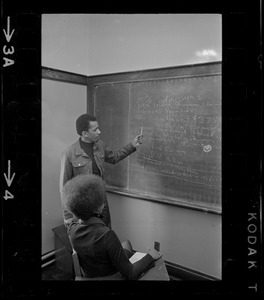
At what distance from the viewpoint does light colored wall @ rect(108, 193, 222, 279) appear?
1567 millimetres

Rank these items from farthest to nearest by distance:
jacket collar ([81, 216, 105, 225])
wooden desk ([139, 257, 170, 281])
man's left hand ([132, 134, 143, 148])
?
man's left hand ([132, 134, 143, 148]), wooden desk ([139, 257, 170, 281]), jacket collar ([81, 216, 105, 225])

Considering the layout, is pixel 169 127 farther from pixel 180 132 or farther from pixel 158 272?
pixel 158 272

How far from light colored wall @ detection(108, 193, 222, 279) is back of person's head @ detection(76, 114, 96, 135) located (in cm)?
39

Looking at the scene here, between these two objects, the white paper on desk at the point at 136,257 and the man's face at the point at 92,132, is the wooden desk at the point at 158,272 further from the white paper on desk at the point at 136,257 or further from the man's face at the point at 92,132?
the man's face at the point at 92,132

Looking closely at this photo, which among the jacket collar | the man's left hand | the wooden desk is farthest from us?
the man's left hand

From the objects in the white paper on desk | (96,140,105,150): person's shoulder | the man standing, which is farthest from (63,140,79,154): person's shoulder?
the white paper on desk

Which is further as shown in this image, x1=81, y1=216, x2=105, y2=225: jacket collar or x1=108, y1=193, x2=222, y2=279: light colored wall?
x1=108, y1=193, x2=222, y2=279: light colored wall

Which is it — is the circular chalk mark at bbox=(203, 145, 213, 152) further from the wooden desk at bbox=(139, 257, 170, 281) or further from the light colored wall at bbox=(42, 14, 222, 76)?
the wooden desk at bbox=(139, 257, 170, 281)
